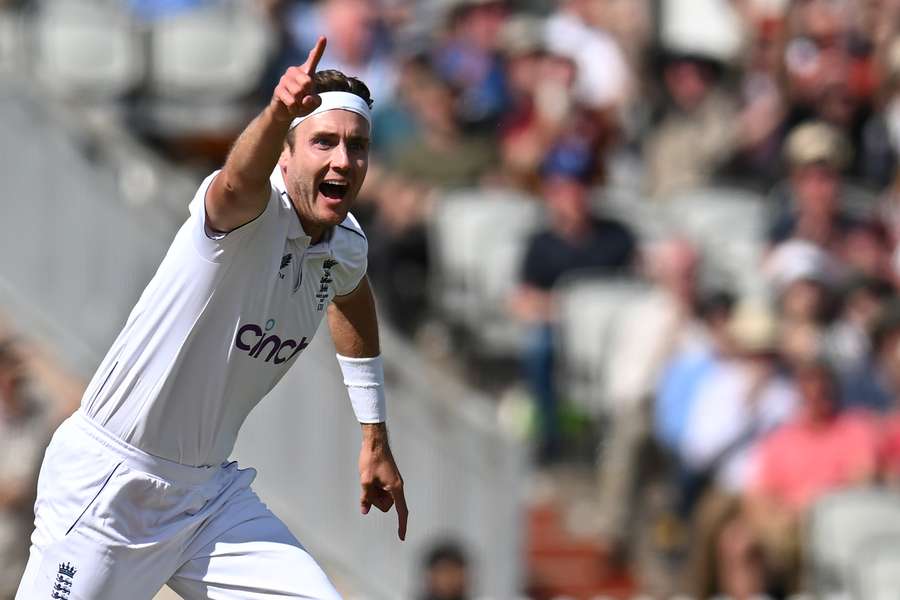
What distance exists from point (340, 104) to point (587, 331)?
6.22 m

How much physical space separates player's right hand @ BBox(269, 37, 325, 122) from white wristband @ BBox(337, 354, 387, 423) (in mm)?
1435

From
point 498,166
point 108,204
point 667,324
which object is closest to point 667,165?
point 498,166

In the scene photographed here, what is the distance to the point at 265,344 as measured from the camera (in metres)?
5.59

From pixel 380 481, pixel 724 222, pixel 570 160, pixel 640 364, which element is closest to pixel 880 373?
pixel 640 364

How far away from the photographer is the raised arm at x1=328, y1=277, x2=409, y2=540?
5.97 metres

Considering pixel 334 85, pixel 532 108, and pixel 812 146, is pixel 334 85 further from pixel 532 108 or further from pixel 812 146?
pixel 532 108

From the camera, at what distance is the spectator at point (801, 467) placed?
962 cm

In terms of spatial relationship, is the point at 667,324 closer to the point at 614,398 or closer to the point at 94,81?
the point at 614,398

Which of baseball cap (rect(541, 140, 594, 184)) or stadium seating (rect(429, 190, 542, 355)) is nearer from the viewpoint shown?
stadium seating (rect(429, 190, 542, 355))

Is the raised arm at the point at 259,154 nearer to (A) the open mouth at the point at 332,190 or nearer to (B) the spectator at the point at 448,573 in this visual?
(A) the open mouth at the point at 332,190

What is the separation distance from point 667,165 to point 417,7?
10.1 feet

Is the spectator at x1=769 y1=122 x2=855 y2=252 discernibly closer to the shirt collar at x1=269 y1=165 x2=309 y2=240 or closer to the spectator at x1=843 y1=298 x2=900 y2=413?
the spectator at x1=843 y1=298 x2=900 y2=413

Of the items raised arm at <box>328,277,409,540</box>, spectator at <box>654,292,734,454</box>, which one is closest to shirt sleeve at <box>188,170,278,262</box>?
A: raised arm at <box>328,277,409,540</box>

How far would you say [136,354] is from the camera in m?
5.58
